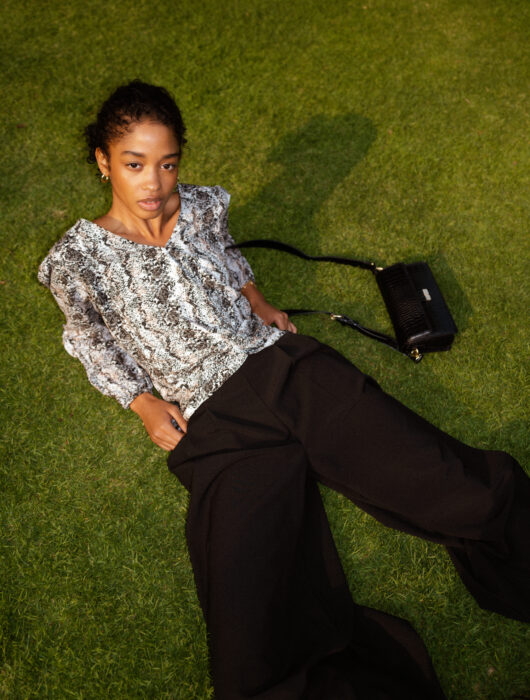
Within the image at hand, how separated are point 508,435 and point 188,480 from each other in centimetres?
224

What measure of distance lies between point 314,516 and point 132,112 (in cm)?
214

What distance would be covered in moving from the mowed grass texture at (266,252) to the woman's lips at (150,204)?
1506mm

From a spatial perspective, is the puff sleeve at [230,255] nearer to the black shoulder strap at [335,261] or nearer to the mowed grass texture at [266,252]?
the black shoulder strap at [335,261]

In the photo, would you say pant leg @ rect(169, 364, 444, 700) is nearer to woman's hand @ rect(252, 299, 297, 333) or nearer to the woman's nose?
woman's hand @ rect(252, 299, 297, 333)

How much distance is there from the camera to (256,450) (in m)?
2.15

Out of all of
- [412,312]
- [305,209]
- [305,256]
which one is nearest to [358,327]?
[412,312]

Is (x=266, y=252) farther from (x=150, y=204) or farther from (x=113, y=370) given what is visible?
(x=113, y=370)

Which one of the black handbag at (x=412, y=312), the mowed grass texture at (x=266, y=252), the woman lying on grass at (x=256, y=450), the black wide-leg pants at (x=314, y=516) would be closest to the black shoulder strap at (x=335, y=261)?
the black handbag at (x=412, y=312)

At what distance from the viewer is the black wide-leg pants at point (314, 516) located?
1895mm

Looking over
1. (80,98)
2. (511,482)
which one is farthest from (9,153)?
(511,482)

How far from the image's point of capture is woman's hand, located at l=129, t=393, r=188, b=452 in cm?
246

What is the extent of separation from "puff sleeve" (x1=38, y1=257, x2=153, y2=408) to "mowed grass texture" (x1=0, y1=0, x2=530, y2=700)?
73cm

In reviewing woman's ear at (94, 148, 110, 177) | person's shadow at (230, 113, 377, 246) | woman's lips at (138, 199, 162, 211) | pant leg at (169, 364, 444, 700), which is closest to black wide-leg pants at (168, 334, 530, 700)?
pant leg at (169, 364, 444, 700)

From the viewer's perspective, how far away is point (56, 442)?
3088 millimetres
